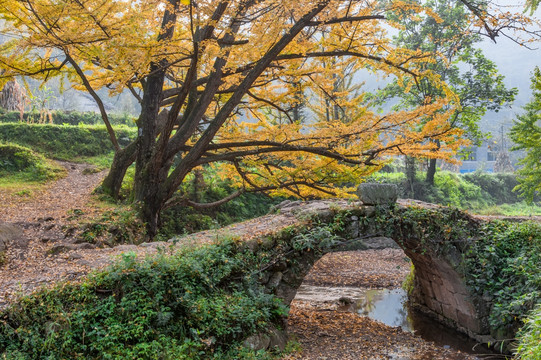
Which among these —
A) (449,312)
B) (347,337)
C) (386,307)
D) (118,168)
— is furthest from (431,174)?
(118,168)

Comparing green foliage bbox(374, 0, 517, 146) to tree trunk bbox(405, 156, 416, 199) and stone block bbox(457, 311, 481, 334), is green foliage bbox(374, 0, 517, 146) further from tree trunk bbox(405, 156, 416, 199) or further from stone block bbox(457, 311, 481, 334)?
stone block bbox(457, 311, 481, 334)

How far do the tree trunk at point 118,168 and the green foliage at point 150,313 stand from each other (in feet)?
14.9

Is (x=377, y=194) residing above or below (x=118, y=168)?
below

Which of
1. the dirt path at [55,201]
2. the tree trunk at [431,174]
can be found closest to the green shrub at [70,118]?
the dirt path at [55,201]

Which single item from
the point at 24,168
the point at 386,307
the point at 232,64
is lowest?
the point at 386,307

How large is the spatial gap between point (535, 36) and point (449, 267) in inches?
154

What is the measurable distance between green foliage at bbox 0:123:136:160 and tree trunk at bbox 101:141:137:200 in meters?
5.11

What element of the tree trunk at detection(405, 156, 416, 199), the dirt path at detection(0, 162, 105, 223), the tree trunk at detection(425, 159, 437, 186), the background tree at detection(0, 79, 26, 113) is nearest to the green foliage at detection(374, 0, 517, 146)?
the tree trunk at detection(425, 159, 437, 186)

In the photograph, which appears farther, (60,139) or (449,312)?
(60,139)

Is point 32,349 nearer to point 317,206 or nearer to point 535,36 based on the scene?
point 317,206

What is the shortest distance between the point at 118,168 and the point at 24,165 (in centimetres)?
426

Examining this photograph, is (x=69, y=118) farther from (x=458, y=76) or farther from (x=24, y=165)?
(x=458, y=76)

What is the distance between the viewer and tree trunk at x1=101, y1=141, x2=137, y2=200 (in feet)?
30.0

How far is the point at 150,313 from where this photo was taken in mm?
4320
